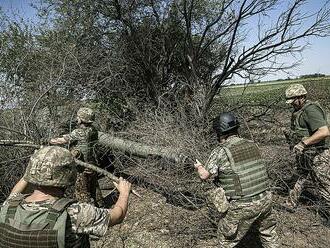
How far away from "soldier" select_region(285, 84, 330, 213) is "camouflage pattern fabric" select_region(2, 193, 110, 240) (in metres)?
3.60

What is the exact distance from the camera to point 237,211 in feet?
12.7

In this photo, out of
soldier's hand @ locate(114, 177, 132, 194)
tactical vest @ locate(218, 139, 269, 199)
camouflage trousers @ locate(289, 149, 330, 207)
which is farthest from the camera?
camouflage trousers @ locate(289, 149, 330, 207)

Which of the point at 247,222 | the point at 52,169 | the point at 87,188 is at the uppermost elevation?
the point at 52,169

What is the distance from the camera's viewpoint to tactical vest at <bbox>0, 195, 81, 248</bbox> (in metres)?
2.37

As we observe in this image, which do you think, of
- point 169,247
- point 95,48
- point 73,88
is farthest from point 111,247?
point 95,48

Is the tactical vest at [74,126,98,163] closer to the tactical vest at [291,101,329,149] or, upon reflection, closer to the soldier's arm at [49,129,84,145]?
the soldier's arm at [49,129,84,145]

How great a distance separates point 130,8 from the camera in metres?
9.77

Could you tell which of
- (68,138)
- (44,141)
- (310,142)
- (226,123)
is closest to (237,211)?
(226,123)

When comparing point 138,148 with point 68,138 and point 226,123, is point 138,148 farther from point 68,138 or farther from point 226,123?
point 226,123

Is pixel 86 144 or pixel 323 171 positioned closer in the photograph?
pixel 323 171

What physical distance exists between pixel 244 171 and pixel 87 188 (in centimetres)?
329

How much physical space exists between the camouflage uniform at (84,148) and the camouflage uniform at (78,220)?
3.63 meters

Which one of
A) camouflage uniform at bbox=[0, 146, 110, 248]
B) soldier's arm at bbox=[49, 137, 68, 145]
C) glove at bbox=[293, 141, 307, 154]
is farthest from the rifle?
camouflage uniform at bbox=[0, 146, 110, 248]

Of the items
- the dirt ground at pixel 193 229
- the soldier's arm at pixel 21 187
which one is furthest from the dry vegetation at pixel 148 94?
the soldier's arm at pixel 21 187
